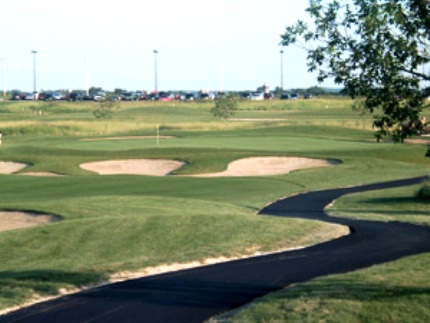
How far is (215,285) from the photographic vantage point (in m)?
17.7

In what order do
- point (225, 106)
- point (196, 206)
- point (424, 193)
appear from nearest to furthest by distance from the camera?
point (196, 206), point (424, 193), point (225, 106)

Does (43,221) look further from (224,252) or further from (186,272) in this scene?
(186,272)

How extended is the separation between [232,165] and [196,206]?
20521mm

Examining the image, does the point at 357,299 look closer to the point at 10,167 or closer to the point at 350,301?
the point at 350,301

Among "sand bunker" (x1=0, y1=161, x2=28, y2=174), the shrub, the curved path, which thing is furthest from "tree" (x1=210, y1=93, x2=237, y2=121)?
the curved path

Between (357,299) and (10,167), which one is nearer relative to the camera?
(357,299)

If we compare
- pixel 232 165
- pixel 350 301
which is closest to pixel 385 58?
pixel 350 301

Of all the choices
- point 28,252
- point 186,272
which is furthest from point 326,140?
point 186,272

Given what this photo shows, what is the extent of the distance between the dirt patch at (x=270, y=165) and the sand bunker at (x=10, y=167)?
12.3m

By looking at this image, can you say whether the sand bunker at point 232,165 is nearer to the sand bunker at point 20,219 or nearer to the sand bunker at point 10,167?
the sand bunker at point 10,167

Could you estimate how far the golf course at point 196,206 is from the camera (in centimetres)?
1631

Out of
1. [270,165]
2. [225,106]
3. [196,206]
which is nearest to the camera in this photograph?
[196,206]

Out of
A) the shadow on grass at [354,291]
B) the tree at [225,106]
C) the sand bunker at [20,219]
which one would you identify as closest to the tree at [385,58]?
the shadow on grass at [354,291]

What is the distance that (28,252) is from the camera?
24.9m
